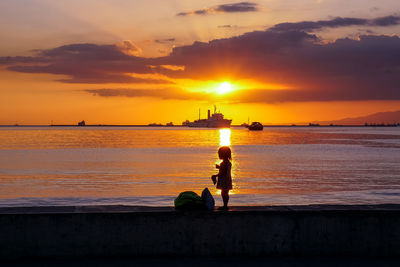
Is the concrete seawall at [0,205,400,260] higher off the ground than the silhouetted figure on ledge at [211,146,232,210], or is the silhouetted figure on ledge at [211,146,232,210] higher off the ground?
the silhouetted figure on ledge at [211,146,232,210]

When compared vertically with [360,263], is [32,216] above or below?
above

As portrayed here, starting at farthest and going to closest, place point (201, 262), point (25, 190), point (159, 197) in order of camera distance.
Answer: point (25, 190)
point (159, 197)
point (201, 262)

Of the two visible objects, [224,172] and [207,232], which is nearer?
[207,232]

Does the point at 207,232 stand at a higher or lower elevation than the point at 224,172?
lower

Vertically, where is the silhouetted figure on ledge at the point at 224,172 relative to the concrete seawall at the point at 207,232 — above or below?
above

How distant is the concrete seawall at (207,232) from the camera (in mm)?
6973

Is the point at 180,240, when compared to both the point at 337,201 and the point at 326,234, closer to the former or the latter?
the point at 326,234

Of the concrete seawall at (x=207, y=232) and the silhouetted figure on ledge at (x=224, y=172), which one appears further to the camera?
the silhouetted figure on ledge at (x=224, y=172)

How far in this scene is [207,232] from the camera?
7.20m

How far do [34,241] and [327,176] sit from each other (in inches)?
897

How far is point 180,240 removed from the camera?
7.15 metres

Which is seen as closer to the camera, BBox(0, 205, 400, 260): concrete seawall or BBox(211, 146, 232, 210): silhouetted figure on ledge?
BBox(0, 205, 400, 260): concrete seawall

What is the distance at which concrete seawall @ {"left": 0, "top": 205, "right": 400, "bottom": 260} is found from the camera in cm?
697

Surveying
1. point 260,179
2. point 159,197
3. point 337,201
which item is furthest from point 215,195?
point 260,179
